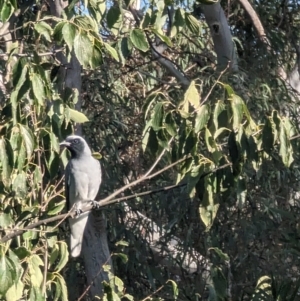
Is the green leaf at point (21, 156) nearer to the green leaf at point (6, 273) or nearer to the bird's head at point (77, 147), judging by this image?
the green leaf at point (6, 273)

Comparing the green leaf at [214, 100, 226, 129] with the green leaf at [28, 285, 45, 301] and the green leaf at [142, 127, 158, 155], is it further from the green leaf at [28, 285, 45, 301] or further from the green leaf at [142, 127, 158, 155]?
the green leaf at [28, 285, 45, 301]

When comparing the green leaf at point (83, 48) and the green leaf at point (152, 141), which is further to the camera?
the green leaf at point (152, 141)

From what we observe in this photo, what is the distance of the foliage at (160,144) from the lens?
8.09 ft

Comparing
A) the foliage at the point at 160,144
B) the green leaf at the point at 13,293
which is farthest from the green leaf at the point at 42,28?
the green leaf at the point at 13,293

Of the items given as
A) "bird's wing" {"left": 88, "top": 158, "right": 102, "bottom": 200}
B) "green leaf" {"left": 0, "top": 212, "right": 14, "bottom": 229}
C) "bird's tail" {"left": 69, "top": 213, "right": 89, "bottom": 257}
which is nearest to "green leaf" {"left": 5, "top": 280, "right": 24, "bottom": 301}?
"green leaf" {"left": 0, "top": 212, "right": 14, "bottom": 229}

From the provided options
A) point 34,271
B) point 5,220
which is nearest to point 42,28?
point 5,220

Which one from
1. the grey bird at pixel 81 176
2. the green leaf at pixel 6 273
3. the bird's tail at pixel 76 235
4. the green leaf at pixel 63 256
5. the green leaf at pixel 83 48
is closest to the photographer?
the green leaf at pixel 6 273

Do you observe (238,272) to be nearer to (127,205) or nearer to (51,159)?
(127,205)

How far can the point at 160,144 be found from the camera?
2541 mm

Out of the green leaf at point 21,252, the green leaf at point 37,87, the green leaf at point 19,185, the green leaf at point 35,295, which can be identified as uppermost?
the green leaf at point 37,87

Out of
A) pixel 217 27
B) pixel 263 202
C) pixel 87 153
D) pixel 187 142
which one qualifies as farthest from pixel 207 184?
pixel 217 27

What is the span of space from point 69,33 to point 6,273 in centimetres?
67

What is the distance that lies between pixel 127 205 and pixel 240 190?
9.00 feet

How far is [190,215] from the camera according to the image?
17.0ft
